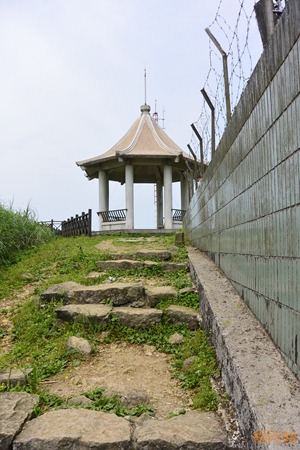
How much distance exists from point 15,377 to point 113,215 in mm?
14430

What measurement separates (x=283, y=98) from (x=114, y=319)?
2724mm

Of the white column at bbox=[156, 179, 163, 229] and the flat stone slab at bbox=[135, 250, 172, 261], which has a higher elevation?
the white column at bbox=[156, 179, 163, 229]

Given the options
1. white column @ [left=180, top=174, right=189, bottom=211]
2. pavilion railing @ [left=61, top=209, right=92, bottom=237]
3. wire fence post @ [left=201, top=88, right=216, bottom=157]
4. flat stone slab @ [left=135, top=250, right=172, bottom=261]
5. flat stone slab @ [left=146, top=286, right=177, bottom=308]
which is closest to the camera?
flat stone slab @ [left=146, top=286, right=177, bottom=308]

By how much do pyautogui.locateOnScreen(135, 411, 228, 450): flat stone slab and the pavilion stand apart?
1379 centimetres

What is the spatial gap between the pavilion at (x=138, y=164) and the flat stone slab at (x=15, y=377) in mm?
13186

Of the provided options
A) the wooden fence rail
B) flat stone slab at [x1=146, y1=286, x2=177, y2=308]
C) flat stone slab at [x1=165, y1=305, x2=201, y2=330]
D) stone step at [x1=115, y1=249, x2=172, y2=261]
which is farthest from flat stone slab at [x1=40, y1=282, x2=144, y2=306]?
the wooden fence rail

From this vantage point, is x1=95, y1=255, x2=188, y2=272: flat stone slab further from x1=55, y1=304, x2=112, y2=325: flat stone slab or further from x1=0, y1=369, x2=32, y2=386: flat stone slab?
x1=0, y1=369, x2=32, y2=386: flat stone slab

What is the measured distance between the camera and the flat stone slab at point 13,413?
1974 mm

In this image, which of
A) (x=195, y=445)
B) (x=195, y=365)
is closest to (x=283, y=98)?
(x=195, y=445)

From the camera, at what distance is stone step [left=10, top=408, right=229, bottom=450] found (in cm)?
192

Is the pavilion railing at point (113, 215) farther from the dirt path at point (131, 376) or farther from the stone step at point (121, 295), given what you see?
the dirt path at point (131, 376)

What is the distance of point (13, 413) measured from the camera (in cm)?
218

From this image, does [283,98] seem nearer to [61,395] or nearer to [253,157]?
[253,157]

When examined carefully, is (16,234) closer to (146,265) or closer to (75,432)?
(146,265)
